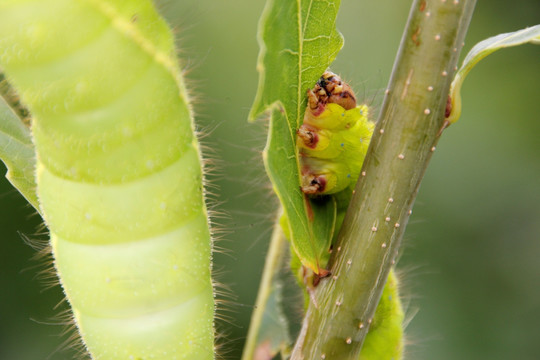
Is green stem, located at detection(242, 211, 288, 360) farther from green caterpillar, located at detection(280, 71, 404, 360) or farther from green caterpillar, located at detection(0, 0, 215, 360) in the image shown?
green caterpillar, located at detection(0, 0, 215, 360)

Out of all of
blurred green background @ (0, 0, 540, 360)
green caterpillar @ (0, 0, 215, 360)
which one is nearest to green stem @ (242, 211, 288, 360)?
green caterpillar @ (0, 0, 215, 360)

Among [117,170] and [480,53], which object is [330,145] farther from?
[117,170]

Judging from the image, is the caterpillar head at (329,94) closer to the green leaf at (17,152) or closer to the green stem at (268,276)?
the green stem at (268,276)

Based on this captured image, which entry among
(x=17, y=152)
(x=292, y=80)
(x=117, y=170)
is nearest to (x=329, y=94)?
(x=292, y=80)

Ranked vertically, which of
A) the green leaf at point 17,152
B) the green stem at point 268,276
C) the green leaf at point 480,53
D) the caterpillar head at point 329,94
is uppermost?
the green leaf at point 480,53

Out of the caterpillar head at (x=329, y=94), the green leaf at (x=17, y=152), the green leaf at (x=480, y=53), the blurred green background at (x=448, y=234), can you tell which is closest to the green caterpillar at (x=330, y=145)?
the caterpillar head at (x=329, y=94)
